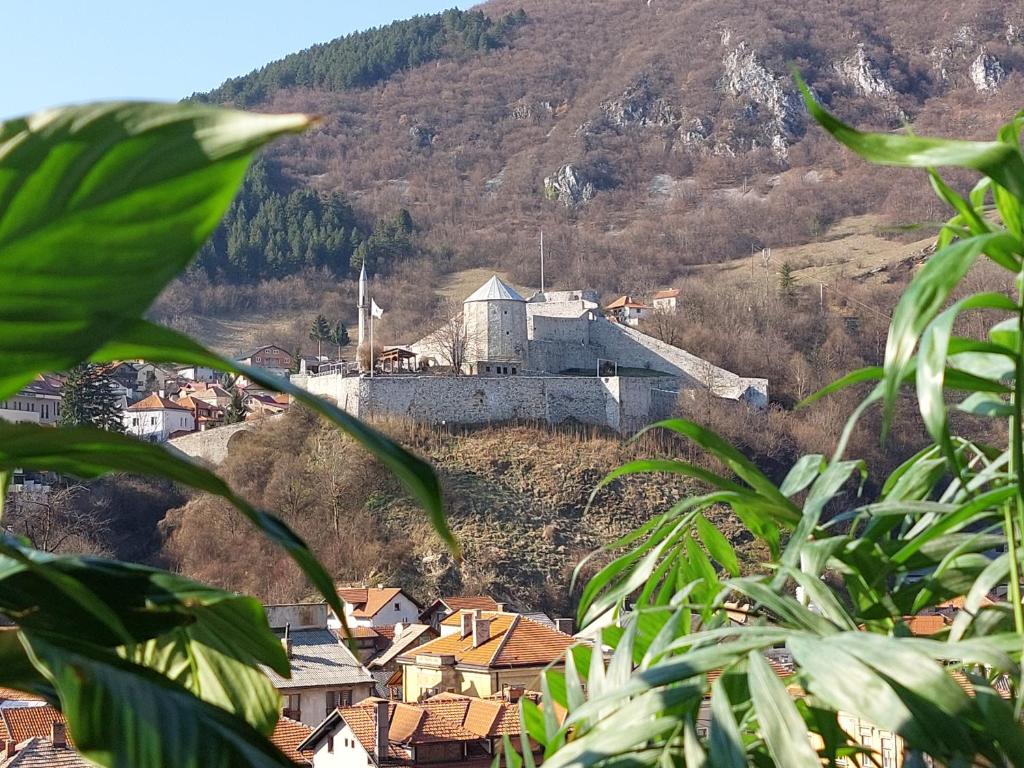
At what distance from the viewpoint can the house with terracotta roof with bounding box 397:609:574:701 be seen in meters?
13.6

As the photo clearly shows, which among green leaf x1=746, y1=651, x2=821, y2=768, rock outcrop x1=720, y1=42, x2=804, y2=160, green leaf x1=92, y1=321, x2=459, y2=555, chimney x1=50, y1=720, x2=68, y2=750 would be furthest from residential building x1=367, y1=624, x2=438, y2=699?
rock outcrop x1=720, y1=42, x2=804, y2=160

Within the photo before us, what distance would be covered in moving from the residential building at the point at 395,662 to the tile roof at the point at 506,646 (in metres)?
0.43

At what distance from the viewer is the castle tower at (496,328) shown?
32.8m

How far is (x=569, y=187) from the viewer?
250 ft

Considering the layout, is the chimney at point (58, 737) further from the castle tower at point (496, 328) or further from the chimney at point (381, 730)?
the castle tower at point (496, 328)

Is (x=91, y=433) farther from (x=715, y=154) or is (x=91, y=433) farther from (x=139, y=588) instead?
(x=715, y=154)

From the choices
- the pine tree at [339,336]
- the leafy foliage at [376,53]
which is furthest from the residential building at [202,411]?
the leafy foliage at [376,53]

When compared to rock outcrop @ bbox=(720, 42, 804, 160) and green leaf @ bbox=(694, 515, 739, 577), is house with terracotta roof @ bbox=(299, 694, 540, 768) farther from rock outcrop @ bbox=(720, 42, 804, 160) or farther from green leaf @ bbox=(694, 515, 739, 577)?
rock outcrop @ bbox=(720, 42, 804, 160)

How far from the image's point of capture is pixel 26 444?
2.13ft

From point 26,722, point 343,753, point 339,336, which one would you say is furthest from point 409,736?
point 339,336

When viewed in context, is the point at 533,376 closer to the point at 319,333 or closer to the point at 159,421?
the point at 159,421

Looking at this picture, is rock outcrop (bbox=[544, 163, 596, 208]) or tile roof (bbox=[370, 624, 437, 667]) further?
rock outcrop (bbox=[544, 163, 596, 208])

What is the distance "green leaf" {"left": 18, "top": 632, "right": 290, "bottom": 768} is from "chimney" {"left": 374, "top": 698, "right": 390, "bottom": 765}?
9.37 meters

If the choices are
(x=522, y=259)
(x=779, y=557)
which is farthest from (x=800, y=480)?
(x=522, y=259)
